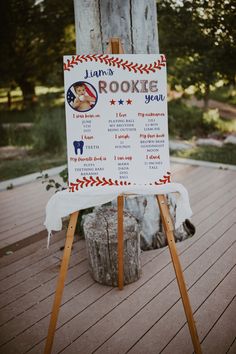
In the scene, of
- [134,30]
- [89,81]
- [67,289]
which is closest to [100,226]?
[67,289]

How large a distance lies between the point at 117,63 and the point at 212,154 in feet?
16.5

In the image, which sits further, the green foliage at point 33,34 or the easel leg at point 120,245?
the green foliage at point 33,34

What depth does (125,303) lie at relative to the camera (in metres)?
2.51

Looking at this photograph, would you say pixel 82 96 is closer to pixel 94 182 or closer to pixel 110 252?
pixel 94 182

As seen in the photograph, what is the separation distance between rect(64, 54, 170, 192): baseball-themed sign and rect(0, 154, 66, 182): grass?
13.1ft

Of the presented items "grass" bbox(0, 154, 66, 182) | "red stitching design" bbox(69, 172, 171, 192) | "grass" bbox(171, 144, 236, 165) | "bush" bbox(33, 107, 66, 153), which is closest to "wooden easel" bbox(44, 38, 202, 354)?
"red stitching design" bbox(69, 172, 171, 192)

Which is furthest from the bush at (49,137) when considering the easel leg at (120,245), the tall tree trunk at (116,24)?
the easel leg at (120,245)

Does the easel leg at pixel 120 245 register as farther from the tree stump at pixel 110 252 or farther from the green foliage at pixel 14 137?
the green foliage at pixel 14 137

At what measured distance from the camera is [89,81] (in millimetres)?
2043

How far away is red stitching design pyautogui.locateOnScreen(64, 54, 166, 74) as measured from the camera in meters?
2.02

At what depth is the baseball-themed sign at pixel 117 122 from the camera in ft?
6.69

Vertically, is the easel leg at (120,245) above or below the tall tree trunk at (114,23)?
below

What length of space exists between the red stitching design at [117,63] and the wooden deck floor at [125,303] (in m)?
1.60

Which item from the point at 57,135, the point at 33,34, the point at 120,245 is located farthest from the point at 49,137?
the point at 120,245
